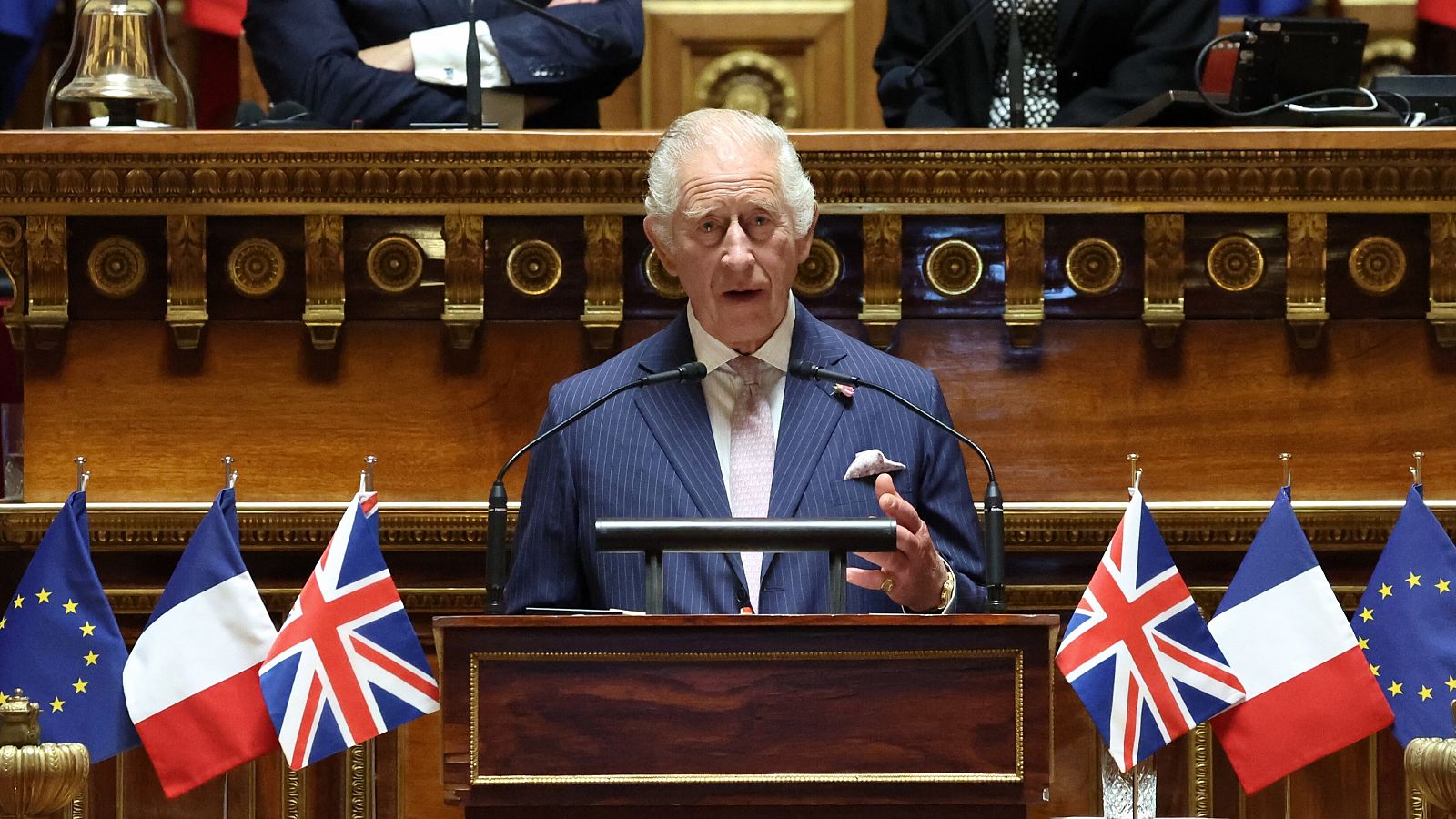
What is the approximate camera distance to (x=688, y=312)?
135 inches

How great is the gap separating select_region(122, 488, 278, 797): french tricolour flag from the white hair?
3.22ft

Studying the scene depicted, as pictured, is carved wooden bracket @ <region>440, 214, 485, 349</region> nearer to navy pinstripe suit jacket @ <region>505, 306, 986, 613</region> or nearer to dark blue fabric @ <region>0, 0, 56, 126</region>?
navy pinstripe suit jacket @ <region>505, 306, 986, 613</region>

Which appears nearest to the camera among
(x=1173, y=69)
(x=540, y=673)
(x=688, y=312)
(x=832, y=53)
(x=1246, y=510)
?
(x=540, y=673)

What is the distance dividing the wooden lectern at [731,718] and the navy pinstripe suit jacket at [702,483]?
64cm

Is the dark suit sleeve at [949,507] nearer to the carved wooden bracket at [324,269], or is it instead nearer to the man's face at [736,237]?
the man's face at [736,237]

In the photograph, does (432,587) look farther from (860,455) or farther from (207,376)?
(860,455)

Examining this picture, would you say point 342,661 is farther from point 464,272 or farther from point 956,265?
point 956,265

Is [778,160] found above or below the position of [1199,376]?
above

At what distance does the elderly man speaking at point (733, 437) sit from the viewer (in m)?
3.19

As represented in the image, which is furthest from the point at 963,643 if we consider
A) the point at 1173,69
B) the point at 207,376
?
the point at 1173,69

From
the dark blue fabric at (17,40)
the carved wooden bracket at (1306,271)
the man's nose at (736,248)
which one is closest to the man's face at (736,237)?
the man's nose at (736,248)

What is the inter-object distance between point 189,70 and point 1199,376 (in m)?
3.72

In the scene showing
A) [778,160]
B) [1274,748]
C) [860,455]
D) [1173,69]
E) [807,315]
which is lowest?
[1274,748]

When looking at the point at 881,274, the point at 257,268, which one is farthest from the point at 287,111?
the point at 881,274
